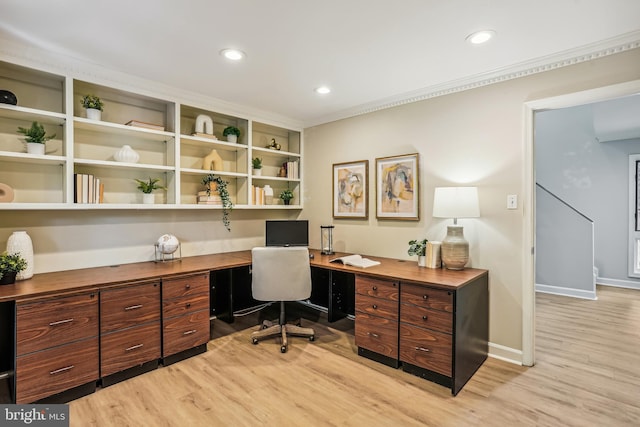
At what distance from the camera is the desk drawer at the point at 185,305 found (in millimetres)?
2586

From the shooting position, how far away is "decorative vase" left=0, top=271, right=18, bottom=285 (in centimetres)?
213

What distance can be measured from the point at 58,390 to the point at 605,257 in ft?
23.7

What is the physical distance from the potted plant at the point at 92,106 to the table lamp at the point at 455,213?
2.89 metres

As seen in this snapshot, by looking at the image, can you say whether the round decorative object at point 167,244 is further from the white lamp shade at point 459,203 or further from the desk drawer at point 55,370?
the white lamp shade at point 459,203

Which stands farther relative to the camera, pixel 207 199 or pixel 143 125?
pixel 207 199

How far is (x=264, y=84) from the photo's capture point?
2963mm

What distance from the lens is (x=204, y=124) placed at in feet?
11.1

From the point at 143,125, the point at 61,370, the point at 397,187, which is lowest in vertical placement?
the point at 61,370

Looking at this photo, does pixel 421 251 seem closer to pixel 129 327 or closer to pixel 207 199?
pixel 207 199

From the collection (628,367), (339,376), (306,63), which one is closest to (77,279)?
(339,376)

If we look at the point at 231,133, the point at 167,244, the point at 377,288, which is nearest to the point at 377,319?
the point at 377,288

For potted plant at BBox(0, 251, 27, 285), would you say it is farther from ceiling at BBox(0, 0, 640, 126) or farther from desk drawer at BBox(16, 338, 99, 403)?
ceiling at BBox(0, 0, 640, 126)

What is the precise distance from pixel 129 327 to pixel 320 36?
2458 millimetres

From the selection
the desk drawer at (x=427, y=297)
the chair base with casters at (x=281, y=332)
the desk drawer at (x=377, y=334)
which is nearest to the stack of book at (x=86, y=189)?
the chair base with casters at (x=281, y=332)
